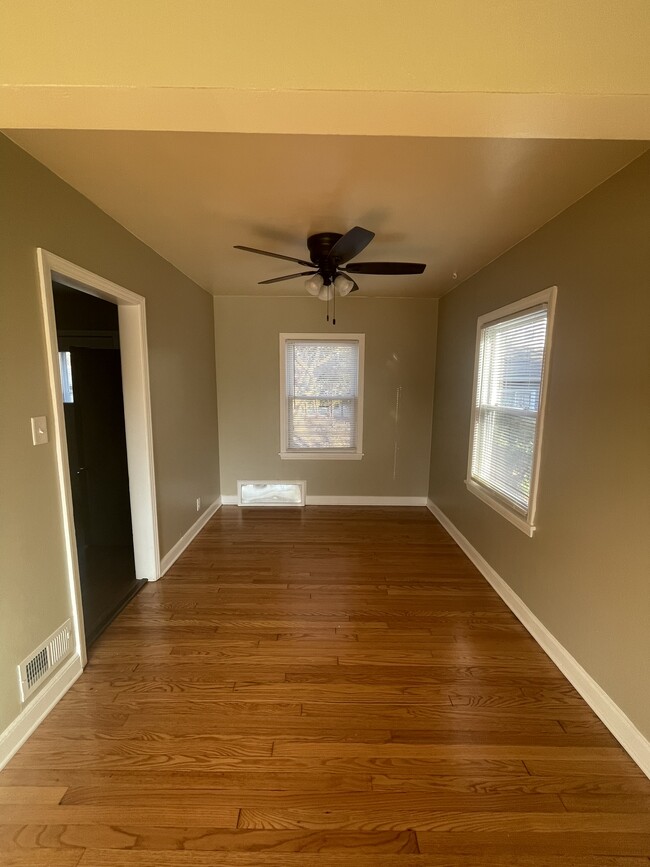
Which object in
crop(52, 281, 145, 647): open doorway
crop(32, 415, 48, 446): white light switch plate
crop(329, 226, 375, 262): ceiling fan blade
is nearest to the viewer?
crop(32, 415, 48, 446): white light switch plate

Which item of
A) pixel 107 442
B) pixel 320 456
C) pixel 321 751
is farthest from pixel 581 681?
pixel 107 442

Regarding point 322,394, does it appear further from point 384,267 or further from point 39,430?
point 39,430

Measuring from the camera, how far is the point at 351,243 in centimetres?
193

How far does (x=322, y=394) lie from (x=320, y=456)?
771mm

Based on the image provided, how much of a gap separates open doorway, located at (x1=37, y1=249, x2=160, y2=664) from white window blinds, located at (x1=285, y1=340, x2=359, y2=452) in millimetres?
1890

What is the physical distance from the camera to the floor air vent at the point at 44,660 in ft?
4.89

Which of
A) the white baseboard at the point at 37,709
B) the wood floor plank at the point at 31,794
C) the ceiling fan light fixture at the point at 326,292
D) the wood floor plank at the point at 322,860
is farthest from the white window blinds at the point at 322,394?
the wood floor plank at the point at 322,860

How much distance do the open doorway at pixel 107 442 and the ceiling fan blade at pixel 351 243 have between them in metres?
1.38

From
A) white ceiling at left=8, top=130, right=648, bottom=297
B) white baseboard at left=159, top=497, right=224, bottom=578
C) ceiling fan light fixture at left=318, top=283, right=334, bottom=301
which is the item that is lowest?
white baseboard at left=159, top=497, right=224, bottom=578

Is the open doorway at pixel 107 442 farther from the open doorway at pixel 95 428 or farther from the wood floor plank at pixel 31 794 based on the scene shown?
the wood floor plank at pixel 31 794

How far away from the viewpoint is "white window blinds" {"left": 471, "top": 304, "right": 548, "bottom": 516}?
7.38ft

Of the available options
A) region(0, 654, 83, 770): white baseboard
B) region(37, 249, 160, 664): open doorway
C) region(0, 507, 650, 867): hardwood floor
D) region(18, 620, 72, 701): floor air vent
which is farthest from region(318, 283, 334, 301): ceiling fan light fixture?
region(0, 654, 83, 770): white baseboard

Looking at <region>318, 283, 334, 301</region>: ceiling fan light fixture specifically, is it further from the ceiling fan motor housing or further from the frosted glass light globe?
the ceiling fan motor housing

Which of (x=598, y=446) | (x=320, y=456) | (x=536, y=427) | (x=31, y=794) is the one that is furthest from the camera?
(x=320, y=456)
